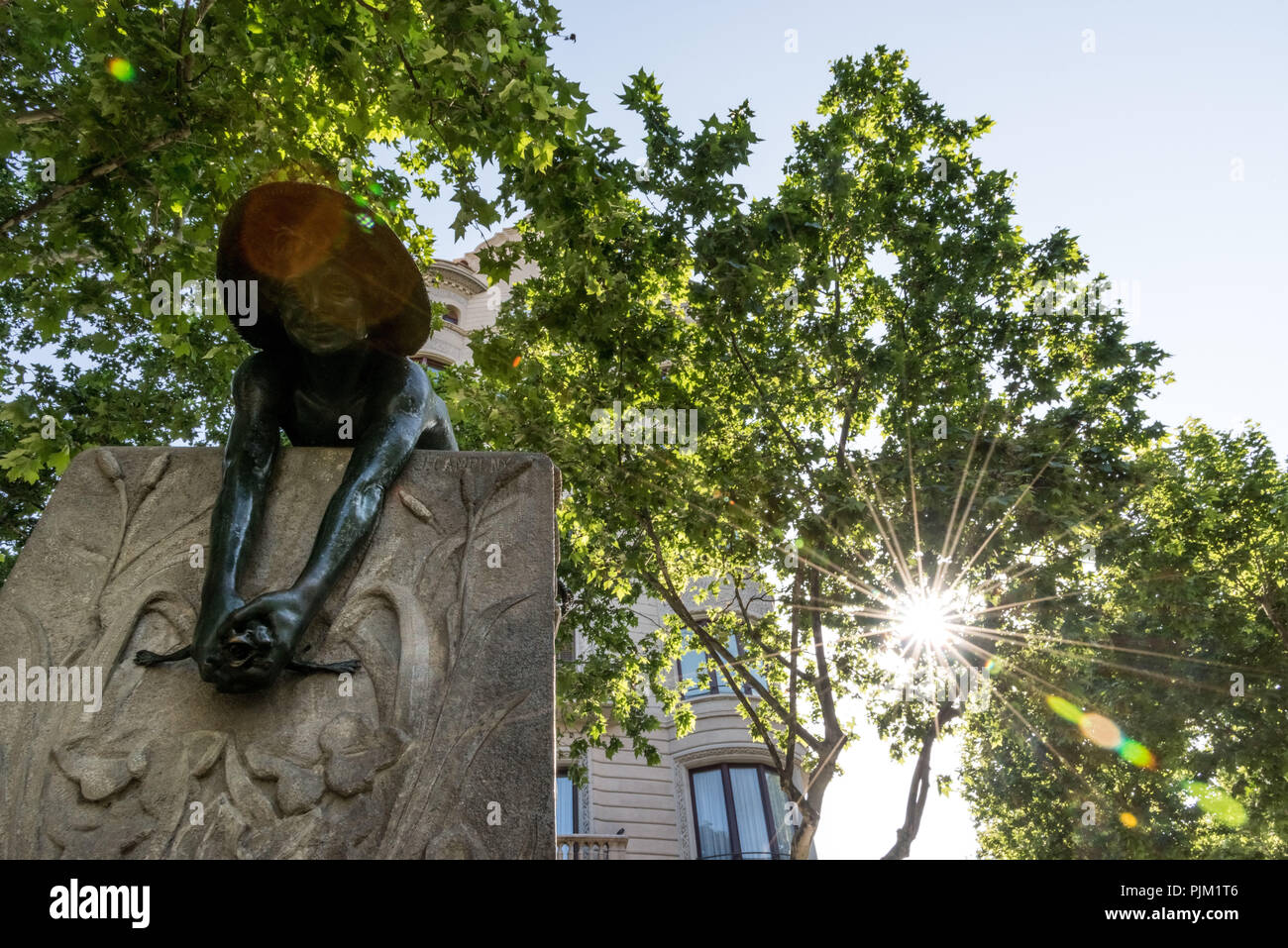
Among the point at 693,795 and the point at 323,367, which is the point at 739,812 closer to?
the point at 693,795

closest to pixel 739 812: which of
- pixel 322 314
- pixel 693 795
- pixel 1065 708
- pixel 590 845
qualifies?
pixel 693 795

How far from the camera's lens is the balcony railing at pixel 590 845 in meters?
15.5

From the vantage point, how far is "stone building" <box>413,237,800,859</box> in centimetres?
1736

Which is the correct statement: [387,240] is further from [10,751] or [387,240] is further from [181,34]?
[181,34]

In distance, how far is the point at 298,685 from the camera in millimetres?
2070

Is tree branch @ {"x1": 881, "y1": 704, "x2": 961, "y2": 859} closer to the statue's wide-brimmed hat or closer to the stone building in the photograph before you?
the stone building

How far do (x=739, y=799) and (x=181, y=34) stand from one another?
1799 cm

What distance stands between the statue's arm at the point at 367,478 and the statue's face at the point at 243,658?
0.40 ft

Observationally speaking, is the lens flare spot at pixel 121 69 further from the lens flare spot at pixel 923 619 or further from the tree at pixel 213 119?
the lens flare spot at pixel 923 619

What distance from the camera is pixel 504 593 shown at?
7.52 ft

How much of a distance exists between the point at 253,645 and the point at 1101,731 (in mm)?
20147

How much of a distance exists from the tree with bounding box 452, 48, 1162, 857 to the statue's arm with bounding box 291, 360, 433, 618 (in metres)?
7.33

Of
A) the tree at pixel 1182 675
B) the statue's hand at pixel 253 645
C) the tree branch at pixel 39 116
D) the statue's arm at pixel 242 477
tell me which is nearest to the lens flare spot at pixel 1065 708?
the tree at pixel 1182 675
